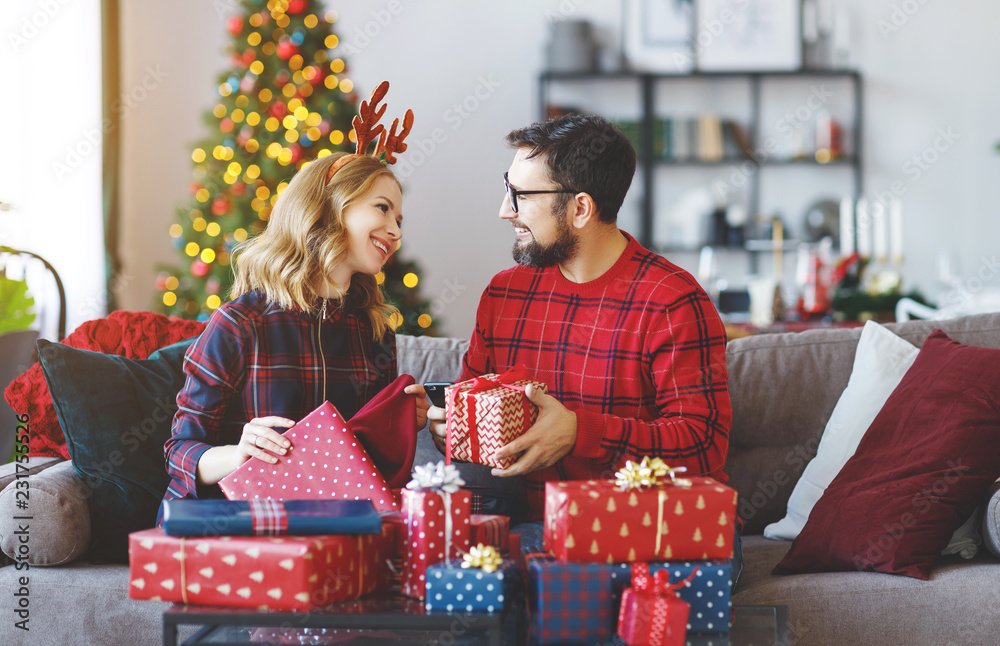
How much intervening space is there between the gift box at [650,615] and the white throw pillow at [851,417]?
0.92m

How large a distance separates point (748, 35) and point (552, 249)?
380 cm

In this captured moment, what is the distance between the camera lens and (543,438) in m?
1.38

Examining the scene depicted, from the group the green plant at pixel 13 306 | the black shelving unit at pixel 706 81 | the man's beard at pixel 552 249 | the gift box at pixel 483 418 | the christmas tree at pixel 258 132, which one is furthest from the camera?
the black shelving unit at pixel 706 81

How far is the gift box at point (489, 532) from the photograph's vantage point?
45.3 inches

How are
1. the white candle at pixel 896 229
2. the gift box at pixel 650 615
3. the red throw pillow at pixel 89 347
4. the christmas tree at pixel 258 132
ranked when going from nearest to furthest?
the gift box at pixel 650 615 < the red throw pillow at pixel 89 347 < the christmas tree at pixel 258 132 < the white candle at pixel 896 229

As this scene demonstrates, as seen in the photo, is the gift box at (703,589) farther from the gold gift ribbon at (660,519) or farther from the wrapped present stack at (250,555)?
the wrapped present stack at (250,555)

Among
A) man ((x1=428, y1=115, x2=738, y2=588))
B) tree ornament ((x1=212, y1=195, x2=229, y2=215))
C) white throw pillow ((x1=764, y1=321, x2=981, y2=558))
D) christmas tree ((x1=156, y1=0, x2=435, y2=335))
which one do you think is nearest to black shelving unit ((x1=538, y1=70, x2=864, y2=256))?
christmas tree ((x1=156, y1=0, x2=435, y2=335))

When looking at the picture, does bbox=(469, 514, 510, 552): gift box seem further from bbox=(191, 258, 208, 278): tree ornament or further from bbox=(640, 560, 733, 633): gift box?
bbox=(191, 258, 208, 278): tree ornament

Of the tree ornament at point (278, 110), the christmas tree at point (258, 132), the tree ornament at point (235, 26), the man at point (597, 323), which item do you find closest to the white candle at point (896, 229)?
the christmas tree at point (258, 132)

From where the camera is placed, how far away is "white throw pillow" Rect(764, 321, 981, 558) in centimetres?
186

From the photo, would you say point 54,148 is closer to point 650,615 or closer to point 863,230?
point 650,615

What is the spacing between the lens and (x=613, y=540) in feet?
3.56

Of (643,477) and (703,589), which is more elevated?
(643,477)

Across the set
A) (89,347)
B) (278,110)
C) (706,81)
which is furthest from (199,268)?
(706,81)
